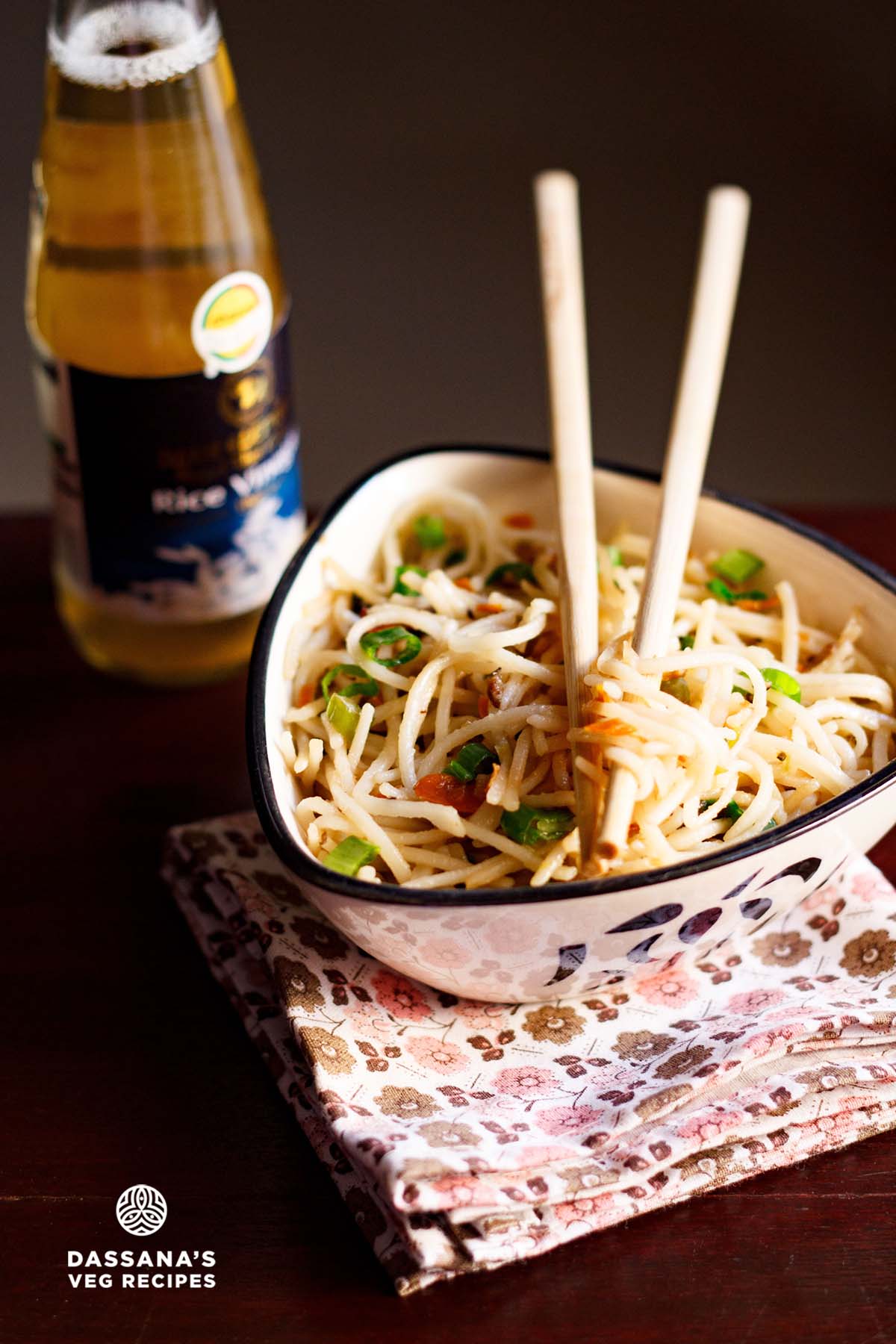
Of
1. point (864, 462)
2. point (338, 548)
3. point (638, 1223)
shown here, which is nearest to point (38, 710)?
point (338, 548)

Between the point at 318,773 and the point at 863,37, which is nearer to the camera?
the point at 318,773

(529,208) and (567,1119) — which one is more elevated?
(529,208)

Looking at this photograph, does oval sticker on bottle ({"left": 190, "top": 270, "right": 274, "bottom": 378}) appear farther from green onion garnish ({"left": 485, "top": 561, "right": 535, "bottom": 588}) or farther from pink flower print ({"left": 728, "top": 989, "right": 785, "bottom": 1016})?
pink flower print ({"left": 728, "top": 989, "right": 785, "bottom": 1016})

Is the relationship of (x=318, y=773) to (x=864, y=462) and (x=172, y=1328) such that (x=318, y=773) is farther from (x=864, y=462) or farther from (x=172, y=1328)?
(x=864, y=462)

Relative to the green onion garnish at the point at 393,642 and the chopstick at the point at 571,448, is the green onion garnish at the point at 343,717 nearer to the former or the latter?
the green onion garnish at the point at 393,642

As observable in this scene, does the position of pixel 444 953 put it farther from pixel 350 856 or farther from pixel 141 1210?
pixel 141 1210

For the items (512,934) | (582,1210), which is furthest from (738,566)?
(582,1210)

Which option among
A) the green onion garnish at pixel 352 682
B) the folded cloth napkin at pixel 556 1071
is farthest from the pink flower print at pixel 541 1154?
the green onion garnish at pixel 352 682
